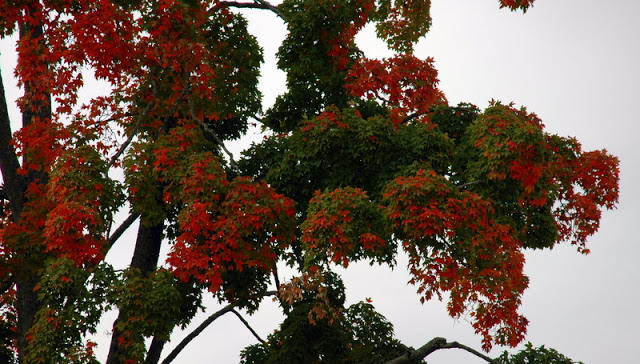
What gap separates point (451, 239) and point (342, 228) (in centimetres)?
216

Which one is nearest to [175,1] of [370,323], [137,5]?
[137,5]

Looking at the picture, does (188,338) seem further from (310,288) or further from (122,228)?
(310,288)

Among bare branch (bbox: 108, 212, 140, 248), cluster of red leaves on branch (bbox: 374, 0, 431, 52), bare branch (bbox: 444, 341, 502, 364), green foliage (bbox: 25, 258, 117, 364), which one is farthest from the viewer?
cluster of red leaves on branch (bbox: 374, 0, 431, 52)

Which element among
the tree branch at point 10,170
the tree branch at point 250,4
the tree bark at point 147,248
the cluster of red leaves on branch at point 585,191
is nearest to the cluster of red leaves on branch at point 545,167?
the cluster of red leaves on branch at point 585,191

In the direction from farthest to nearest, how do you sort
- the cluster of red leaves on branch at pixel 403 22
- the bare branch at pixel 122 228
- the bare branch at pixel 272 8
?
the cluster of red leaves on branch at pixel 403 22 < the bare branch at pixel 272 8 < the bare branch at pixel 122 228

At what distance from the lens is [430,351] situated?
16.5m

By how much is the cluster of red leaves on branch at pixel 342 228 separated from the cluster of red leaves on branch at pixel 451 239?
51 cm

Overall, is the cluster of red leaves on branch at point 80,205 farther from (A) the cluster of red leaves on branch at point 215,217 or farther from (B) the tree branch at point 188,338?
(B) the tree branch at point 188,338

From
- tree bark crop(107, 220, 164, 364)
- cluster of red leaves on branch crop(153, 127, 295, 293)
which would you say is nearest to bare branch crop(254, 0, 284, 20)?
cluster of red leaves on branch crop(153, 127, 295, 293)

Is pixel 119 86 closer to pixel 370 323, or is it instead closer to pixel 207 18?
pixel 207 18

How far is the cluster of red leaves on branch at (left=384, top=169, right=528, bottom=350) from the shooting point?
14.5 metres

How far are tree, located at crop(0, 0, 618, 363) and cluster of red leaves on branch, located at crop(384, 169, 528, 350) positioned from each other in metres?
0.04

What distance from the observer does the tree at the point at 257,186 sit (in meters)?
14.6

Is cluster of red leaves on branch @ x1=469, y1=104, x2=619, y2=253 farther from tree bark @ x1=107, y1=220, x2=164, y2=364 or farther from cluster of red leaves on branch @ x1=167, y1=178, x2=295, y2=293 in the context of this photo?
tree bark @ x1=107, y1=220, x2=164, y2=364
